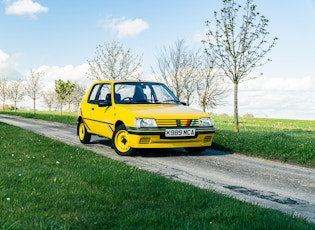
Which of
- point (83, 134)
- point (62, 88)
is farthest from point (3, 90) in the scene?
point (83, 134)

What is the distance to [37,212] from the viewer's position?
4.25m

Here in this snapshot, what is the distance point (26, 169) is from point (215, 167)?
3691 mm

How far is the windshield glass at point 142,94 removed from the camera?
397 inches

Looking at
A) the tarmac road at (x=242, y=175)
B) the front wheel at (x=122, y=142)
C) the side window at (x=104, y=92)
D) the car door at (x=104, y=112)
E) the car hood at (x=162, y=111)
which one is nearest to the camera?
the tarmac road at (x=242, y=175)

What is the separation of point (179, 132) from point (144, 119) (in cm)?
86

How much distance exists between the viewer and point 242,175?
289 inches

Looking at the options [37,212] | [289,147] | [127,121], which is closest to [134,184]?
[37,212]

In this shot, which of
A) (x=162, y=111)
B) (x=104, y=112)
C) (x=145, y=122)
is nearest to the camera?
(x=145, y=122)

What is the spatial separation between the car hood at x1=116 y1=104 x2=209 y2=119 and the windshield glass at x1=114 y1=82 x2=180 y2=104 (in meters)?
0.33

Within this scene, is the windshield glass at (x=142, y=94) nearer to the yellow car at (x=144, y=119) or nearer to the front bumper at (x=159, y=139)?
the yellow car at (x=144, y=119)

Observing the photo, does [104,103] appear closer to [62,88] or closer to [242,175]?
[242,175]

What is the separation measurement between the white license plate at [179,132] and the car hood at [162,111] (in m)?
0.32

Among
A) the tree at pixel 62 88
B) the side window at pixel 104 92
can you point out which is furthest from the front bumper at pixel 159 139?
the tree at pixel 62 88

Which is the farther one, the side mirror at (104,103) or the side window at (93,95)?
the side window at (93,95)
